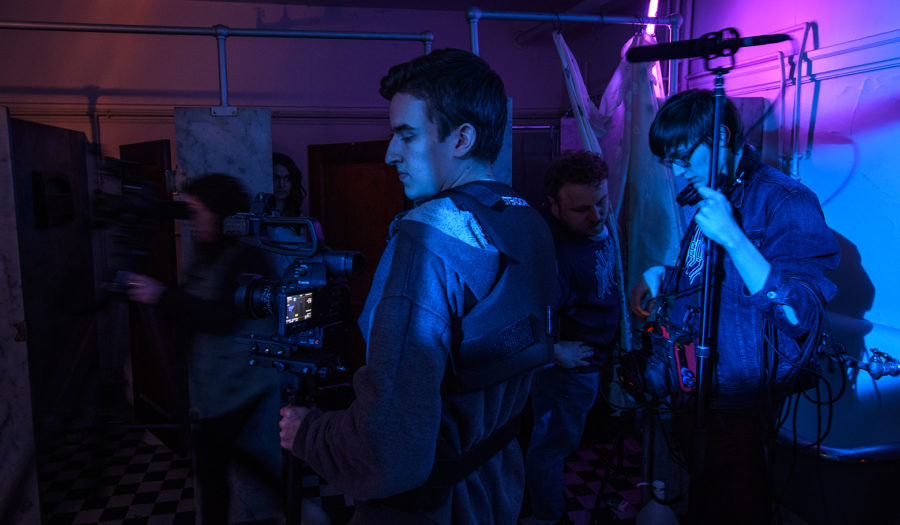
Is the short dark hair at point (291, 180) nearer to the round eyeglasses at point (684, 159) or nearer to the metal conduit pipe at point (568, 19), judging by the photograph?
the metal conduit pipe at point (568, 19)

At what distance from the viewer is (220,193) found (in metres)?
1.93

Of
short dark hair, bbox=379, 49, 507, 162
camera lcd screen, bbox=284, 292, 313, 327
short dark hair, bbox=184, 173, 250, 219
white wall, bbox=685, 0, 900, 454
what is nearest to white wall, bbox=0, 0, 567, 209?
short dark hair, bbox=184, 173, 250, 219

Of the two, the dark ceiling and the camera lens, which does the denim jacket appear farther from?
the dark ceiling

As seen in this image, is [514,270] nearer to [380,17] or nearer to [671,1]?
[671,1]

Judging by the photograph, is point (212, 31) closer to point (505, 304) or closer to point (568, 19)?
point (568, 19)

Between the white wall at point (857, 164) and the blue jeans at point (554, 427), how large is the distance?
922mm

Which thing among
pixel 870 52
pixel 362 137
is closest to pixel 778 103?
pixel 870 52

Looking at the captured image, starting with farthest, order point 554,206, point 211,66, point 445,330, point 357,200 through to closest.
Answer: point 211,66
point 357,200
point 554,206
point 445,330

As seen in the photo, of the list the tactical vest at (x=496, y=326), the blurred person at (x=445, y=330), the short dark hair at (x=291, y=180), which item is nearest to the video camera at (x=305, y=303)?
the blurred person at (x=445, y=330)

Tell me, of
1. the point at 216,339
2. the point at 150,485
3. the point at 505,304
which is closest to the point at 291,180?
the point at 216,339

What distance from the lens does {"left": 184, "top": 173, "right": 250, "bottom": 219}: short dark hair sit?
1870 millimetres

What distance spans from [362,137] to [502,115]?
3.32 m

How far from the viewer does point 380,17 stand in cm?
394

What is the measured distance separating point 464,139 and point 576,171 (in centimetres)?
122
